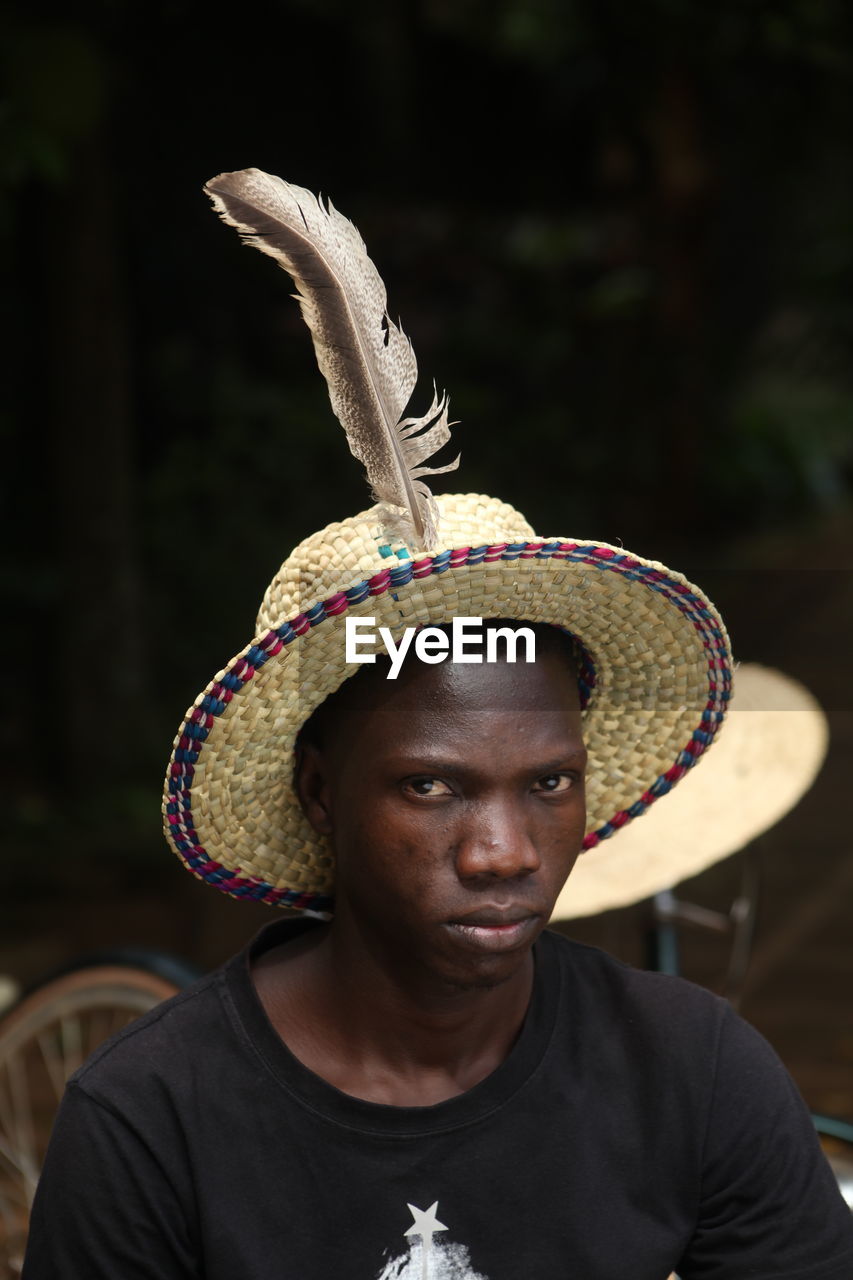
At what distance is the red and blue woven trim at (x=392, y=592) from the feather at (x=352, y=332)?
0.13m

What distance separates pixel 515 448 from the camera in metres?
9.32

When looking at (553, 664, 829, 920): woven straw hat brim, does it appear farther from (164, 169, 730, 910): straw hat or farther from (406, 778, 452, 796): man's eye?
(406, 778, 452, 796): man's eye

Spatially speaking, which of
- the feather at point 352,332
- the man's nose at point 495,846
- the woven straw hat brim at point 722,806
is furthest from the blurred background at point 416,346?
the man's nose at point 495,846

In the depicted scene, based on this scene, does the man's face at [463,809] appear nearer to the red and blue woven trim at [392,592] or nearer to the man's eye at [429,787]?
the man's eye at [429,787]

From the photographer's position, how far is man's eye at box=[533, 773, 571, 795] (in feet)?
4.74

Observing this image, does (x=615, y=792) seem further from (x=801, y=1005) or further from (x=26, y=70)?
(x=26, y=70)

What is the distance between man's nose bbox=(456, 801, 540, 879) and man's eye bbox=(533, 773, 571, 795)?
5 centimetres

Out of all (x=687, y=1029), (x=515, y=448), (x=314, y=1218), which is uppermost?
(x=515, y=448)

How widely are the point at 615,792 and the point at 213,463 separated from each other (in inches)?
241

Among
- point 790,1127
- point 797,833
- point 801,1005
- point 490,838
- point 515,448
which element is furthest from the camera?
point 515,448

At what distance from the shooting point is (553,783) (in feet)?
4.77

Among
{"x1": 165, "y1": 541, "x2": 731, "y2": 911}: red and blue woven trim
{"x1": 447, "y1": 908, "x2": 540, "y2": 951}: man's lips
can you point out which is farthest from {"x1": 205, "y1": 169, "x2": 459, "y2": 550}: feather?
{"x1": 447, "y1": 908, "x2": 540, "y2": 951}: man's lips

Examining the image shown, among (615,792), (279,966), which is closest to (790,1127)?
(615,792)

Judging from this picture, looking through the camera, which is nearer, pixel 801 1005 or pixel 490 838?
pixel 490 838
